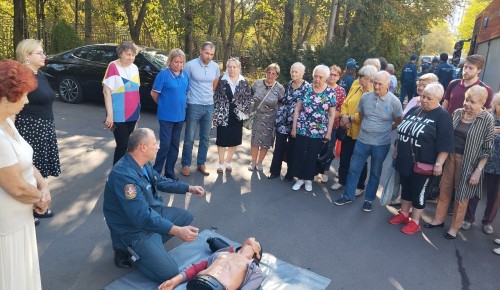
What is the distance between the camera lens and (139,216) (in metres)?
3.20

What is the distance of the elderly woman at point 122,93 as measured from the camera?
4902 millimetres

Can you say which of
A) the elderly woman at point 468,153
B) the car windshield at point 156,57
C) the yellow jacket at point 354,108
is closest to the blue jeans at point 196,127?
the yellow jacket at point 354,108

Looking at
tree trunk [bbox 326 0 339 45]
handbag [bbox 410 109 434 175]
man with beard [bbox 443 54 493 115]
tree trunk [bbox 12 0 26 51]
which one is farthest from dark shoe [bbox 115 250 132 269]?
tree trunk [bbox 12 0 26 51]

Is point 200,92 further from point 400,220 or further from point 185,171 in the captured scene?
point 400,220

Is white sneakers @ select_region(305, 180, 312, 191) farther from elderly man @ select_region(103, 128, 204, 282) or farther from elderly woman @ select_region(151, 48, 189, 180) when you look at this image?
elderly man @ select_region(103, 128, 204, 282)

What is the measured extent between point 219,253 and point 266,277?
0.51 m

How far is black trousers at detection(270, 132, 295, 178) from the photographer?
5.98 metres

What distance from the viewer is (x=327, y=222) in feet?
16.0

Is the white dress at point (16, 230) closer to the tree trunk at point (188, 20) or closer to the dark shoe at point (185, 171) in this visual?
the dark shoe at point (185, 171)

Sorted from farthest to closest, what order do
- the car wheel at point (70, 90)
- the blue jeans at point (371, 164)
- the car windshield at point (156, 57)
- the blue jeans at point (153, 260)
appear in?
the car wheel at point (70, 90)
the car windshield at point (156, 57)
the blue jeans at point (371, 164)
the blue jeans at point (153, 260)

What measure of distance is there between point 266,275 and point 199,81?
304 cm

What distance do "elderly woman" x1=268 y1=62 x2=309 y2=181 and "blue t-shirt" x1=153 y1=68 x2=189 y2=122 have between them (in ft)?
4.68

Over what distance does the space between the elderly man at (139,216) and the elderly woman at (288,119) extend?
2.73m

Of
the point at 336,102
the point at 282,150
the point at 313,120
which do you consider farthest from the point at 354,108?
the point at 282,150
